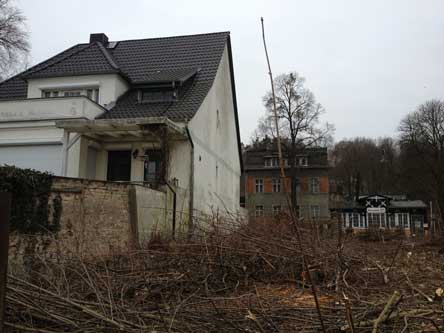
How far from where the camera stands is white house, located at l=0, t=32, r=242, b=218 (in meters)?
15.4

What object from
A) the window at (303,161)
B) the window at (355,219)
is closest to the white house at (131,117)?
the window at (303,161)

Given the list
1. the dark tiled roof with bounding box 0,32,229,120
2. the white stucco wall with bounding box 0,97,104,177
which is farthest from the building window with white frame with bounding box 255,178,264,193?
the white stucco wall with bounding box 0,97,104,177

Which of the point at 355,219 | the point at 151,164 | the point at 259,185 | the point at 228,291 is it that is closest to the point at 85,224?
the point at 228,291

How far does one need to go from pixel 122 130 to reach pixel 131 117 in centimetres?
212

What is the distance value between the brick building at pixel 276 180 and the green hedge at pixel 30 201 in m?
33.0

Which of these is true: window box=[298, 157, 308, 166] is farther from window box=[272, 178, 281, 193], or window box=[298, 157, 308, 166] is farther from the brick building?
window box=[272, 178, 281, 193]

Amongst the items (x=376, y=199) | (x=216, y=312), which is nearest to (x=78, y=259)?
(x=216, y=312)

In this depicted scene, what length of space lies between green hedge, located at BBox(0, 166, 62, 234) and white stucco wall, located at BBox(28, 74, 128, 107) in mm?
10040

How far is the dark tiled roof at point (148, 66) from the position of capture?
684 inches

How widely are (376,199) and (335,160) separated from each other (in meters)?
18.5

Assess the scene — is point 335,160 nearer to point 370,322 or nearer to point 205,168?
point 205,168

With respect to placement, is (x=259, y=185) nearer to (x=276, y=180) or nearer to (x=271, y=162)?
(x=276, y=180)

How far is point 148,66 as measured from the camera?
21.2m

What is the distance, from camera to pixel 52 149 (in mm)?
16562
